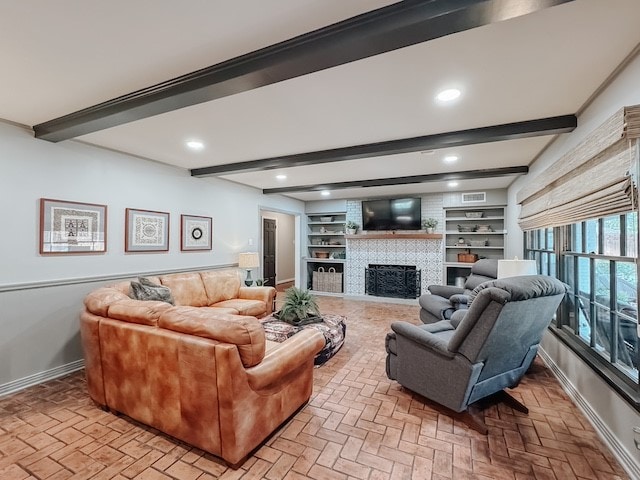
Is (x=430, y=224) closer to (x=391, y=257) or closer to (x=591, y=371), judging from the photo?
(x=391, y=257)

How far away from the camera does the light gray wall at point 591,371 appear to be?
1.76 metres

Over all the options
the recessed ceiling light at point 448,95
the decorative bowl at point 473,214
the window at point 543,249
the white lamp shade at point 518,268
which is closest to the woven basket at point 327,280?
the decorative bowl at point 473,214

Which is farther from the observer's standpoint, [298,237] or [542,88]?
[298,237]

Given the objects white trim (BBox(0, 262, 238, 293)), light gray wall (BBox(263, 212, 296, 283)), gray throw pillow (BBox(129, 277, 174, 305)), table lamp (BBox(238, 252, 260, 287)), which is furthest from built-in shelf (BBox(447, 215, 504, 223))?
gray throw pillow (BBox(129, 277, 174, 305))

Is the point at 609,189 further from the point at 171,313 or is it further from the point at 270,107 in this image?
the point at 171,313

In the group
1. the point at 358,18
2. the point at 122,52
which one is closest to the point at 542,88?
the point at 358,18

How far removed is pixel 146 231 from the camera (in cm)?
399

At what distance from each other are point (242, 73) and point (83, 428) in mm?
2722

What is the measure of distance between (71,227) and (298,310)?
8.65 ft

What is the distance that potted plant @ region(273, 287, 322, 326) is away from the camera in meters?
3.69

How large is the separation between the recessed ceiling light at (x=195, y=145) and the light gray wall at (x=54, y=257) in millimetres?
980

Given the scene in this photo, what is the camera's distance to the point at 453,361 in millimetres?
2178

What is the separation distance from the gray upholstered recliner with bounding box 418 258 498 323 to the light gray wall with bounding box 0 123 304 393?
3.77 m

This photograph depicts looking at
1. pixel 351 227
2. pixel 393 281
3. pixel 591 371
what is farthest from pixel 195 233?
pixel 591 371
